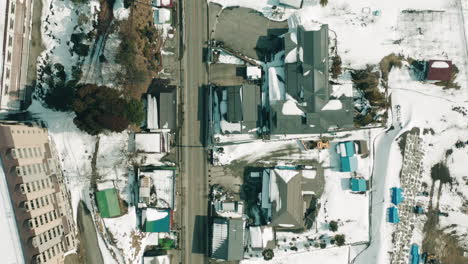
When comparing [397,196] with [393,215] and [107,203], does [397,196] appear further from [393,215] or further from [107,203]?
[107,203]

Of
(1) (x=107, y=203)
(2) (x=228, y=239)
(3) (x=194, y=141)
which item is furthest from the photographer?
(3) (x=194, y=141)

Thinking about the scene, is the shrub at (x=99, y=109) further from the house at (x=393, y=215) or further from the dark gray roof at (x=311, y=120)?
the house at (x=393, y=215)

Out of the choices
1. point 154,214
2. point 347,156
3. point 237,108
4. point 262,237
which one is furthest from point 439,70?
point 154,214

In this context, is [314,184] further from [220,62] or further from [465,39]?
[465,39]

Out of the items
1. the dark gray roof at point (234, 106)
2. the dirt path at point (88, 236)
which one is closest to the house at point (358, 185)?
the dark gray roof at point (234, 106)

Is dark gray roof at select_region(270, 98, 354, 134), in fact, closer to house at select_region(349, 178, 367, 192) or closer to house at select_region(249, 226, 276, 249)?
house at select_region(349, 178, 367, 192)

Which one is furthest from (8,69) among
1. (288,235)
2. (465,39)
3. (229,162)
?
(465,39)
